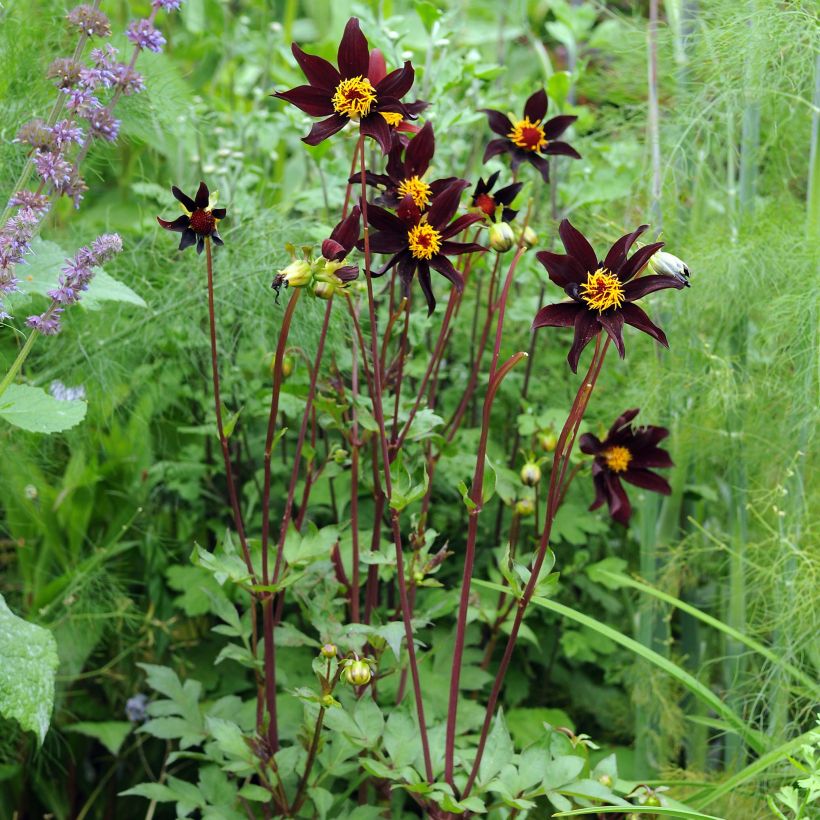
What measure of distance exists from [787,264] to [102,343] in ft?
3.19

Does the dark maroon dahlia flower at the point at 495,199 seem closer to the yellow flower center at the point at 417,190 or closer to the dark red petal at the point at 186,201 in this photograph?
the yellow flower center at the point at 417,190

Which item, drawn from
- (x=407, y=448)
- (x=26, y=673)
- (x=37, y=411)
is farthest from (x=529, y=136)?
(x=26, y=673)

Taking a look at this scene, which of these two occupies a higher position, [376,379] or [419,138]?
[419,138]

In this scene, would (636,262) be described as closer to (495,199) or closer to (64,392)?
(495,199)

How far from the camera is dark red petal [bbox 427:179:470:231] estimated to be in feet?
3.58

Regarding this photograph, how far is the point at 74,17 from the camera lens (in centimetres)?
115

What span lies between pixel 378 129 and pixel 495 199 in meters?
0.22

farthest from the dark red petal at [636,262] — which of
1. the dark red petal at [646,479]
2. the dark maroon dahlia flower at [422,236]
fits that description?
the dark red petal at [646,479]

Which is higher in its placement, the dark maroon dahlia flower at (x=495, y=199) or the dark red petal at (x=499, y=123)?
the dark red petal at (x=499, y=123)

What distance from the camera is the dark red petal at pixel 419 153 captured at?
1.14 metres

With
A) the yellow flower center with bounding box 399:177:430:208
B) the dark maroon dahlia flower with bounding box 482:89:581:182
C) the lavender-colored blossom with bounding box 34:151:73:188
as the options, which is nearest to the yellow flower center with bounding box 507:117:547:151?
the dark maroon dahlia flower with bounding box 482:89:581:182

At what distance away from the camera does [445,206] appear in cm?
110

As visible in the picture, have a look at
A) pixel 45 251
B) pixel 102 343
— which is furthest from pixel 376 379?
pixel 102 343

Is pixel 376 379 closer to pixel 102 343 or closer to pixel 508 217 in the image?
pixel 508 217
